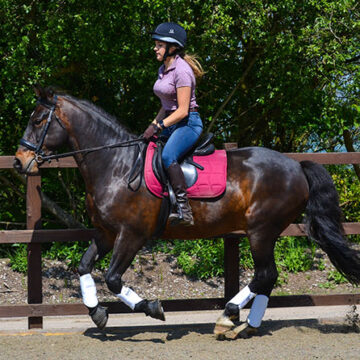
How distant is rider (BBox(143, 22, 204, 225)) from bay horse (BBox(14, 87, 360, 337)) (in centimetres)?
26

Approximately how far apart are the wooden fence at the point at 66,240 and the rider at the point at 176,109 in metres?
0.93

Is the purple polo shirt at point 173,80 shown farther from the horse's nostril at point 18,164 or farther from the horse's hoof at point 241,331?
the horse's hoof at point 241,331

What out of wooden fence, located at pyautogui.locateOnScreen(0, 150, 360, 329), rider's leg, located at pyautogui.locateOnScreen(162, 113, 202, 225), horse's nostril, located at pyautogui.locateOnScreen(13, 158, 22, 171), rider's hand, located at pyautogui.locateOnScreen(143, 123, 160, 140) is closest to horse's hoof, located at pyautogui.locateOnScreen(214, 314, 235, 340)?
wooden fence, located at pyautogui.locateOnScreen(0, 150, 360, 329)

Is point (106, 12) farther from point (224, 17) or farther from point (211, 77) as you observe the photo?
point (211, 77)

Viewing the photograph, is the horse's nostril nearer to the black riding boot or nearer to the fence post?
the fence post

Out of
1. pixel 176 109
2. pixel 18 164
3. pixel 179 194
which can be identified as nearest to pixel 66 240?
pixel 18 164

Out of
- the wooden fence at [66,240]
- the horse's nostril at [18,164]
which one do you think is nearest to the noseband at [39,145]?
the horse's nostril at [18,164]

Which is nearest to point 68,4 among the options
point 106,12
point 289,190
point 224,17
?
point 106,12

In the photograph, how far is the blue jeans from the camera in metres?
5.71

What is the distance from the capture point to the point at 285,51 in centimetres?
906

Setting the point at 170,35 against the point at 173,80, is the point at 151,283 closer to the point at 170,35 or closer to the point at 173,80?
the point at 173,80

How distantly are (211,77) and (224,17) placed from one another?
189 cm

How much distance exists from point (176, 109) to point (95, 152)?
2.77 feet

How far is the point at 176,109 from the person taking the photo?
593 centimetres
